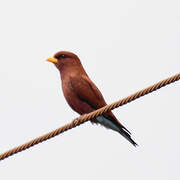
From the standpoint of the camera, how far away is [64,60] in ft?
30.3

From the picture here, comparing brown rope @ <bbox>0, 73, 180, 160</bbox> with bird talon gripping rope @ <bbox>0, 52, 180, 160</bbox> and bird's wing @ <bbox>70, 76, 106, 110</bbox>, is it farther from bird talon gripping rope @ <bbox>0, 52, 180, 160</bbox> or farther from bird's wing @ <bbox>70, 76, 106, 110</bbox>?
bird's wing @ <bbox>70, 76, 106, 110</bbox>

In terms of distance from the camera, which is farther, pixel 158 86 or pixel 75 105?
pixel 75 105

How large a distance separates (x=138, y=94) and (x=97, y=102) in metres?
2.63

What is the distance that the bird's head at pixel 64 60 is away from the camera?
9160 mm

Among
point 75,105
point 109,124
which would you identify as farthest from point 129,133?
point 75,105

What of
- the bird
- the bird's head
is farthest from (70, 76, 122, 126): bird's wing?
the bird's head

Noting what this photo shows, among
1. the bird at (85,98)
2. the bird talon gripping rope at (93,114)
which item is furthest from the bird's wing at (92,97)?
the bird talon gripping rope at (93,114)

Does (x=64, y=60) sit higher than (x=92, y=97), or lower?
higher

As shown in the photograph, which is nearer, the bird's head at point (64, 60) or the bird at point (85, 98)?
the bird at point (85, 98)

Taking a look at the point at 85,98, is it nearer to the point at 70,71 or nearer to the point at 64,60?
the point at 70,71

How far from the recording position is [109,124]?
866 centimetres

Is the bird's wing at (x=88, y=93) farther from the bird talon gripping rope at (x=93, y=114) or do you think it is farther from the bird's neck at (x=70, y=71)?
the bird talon gripping rope at (x=93, y=114)

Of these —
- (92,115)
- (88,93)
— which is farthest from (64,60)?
(92,115)

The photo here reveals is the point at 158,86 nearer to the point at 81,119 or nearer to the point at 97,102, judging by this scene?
the point at 81,119
